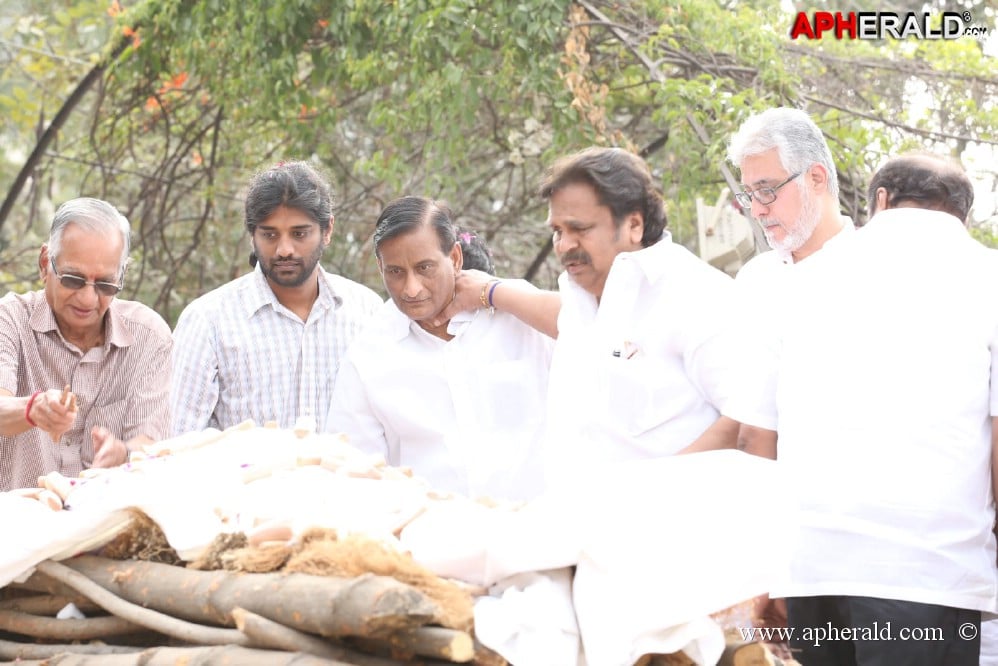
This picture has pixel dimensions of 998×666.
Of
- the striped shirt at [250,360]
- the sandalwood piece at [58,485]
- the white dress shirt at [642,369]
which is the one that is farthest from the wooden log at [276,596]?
the striped shirt at [250,360]

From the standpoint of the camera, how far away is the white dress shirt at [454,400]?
404cm

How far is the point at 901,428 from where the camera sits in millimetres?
3080

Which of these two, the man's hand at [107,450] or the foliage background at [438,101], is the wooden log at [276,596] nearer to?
the man's hand at [107,450]

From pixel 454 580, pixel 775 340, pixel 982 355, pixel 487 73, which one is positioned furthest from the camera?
pixel 487 73

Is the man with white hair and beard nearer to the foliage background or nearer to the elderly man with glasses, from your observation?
the elderly man with glasses

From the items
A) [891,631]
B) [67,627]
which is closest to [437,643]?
[67,627]

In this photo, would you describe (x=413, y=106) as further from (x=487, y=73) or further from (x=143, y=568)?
(x=143, y=568)

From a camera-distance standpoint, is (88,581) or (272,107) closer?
(88,581)

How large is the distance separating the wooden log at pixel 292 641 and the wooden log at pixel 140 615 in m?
0.06

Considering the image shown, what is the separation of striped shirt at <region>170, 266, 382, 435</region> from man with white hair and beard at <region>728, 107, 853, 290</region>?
1.48 meters

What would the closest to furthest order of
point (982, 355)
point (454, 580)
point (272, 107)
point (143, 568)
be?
point (454, 580)
point (143, 568)
point (982, 355)
point (272, 107)

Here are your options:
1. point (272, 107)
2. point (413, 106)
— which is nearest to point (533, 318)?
point (413, 106)

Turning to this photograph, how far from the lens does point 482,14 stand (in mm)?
6859

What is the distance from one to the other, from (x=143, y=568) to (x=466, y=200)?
597 centimetres
